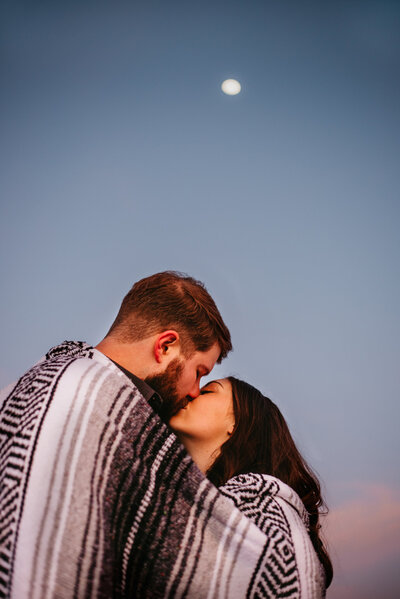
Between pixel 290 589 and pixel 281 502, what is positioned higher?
pixel 281 502

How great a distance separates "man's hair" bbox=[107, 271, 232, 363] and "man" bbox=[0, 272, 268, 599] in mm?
740

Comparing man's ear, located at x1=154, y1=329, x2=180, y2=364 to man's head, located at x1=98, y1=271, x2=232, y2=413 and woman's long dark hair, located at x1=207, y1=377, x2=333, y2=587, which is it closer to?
man's head, located at x1=98, y1=271, x2=232, y2=413

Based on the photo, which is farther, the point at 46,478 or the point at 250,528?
the point at 250,528

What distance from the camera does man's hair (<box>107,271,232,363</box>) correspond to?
2.52m

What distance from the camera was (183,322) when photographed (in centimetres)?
267

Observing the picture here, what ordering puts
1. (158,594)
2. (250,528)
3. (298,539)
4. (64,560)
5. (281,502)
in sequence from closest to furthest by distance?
(64,560) → (158,594) → (250,528) → (298,539) → (281,502)

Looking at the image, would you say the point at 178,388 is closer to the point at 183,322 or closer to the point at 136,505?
the point at 183,322

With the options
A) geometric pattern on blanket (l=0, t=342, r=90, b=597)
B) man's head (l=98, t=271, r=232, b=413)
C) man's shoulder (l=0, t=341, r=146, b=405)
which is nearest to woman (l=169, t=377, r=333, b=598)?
man's head (l=98, t=271, r=232, b=413)

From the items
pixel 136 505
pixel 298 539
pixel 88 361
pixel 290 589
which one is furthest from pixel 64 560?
pixel 298 539

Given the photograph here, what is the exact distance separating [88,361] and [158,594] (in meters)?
0.85

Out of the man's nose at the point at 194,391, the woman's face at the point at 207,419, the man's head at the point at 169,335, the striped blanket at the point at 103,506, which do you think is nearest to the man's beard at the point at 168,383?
the man's head at the point at 169,335

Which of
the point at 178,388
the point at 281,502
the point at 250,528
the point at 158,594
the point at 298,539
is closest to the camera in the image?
the point at 158,594

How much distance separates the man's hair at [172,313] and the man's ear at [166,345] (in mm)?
48

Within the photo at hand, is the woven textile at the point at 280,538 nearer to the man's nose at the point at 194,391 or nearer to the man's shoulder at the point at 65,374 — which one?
the man's nose at the point at 194,391
